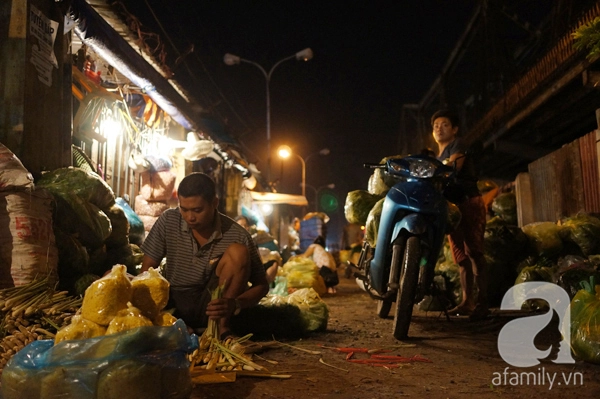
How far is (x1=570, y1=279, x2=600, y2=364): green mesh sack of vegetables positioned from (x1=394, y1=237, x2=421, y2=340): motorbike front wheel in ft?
3.99

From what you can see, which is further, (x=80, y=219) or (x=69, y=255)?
(x=80, y=219)

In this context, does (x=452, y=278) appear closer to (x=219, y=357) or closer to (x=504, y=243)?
(x=504, y=243)

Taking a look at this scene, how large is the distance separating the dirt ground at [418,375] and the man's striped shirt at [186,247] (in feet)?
2.76

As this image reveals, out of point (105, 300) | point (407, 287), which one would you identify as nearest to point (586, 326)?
point (407, 287)

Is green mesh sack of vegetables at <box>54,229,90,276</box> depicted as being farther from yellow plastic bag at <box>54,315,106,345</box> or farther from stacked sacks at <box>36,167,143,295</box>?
yellow plastic bag at <box>54,315,106,345</box>

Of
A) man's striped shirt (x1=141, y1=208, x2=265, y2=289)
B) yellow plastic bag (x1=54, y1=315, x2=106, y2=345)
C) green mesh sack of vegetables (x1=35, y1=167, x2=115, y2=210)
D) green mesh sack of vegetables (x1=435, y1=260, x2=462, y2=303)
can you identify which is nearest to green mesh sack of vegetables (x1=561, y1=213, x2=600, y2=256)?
green mesh sack of vegetables (x1=435, y1=260, x2=462, y2=303)

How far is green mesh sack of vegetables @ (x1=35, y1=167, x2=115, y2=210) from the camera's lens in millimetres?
4637

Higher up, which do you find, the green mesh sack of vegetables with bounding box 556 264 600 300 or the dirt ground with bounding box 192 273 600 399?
the green mesh sack of vegetables with bounding box 556 264 600 300

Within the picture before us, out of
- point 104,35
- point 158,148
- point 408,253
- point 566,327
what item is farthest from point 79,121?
point 566,327

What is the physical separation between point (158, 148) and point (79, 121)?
9.43 feet

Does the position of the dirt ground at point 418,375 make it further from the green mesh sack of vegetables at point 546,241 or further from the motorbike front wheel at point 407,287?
the green mesh sack of vegetables at point 546,241

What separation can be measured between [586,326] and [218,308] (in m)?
2.54

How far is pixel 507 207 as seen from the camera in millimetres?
10320

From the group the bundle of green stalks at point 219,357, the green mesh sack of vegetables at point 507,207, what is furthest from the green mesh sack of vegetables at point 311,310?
the green mesh sack of vegetables at point 507,207
